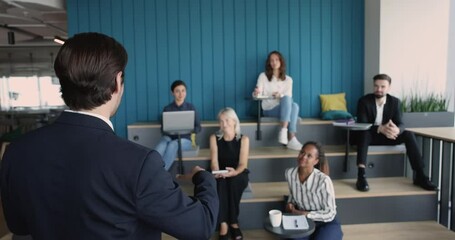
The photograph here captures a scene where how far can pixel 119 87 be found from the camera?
87 centimetres

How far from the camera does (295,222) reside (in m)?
2.42

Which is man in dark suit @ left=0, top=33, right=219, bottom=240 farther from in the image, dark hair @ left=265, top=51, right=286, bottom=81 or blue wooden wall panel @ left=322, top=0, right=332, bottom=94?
blue wooden wall panel @ left=322, top=0, right=332, bottom=94

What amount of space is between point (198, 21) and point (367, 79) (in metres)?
2.44

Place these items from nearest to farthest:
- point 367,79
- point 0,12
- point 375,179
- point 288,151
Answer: point 375,179 < point 288,151 < point 367,79 < point 0,12

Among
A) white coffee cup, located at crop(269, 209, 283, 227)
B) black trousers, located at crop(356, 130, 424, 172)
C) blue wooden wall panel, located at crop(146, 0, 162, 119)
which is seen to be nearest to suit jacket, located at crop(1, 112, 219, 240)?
white coffee cup, located at crop(269, 209, 283, 227)

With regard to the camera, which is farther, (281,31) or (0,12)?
(0,12)

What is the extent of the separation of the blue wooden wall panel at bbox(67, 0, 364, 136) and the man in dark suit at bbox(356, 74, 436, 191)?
1.36 m

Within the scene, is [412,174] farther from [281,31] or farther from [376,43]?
[281,31]

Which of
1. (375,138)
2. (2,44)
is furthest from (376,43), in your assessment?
(2,44)

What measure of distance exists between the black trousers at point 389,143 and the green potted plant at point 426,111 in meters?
0.55

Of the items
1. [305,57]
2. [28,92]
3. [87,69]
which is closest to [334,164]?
[305,57]

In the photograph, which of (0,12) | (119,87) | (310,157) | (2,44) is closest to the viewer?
(119,87)

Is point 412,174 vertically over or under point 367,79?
under

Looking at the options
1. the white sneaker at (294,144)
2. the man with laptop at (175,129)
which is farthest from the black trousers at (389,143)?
the man with laptop at (175,129)
